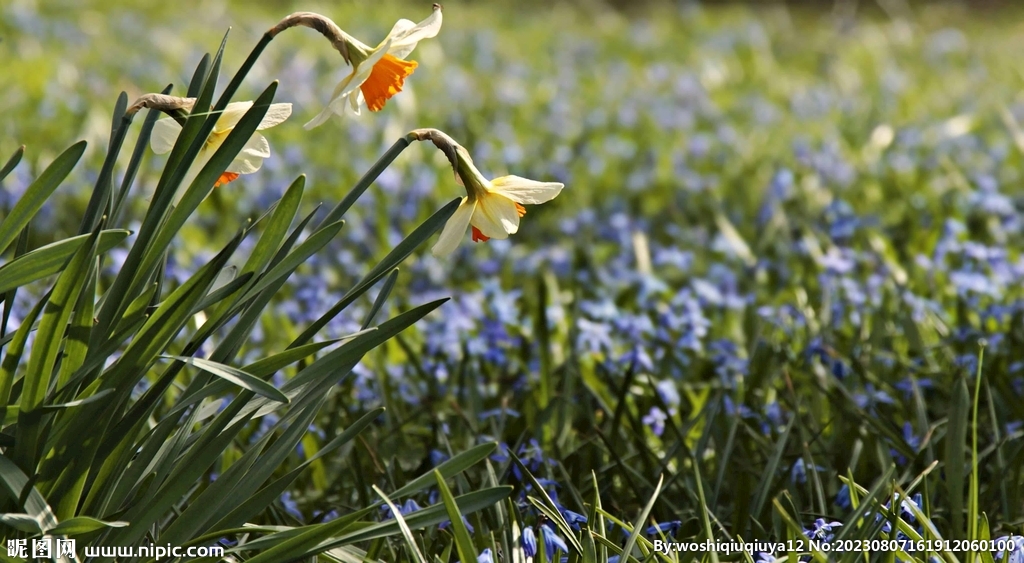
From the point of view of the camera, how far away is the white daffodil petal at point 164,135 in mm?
1206

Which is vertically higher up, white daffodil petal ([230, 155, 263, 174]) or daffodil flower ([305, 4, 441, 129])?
daffodil flower ([305, 4, 441, 129])

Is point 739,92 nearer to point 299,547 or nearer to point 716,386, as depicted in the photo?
point 716,386

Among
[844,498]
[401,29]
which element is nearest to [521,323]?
[844,498]

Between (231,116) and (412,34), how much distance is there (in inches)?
10.4

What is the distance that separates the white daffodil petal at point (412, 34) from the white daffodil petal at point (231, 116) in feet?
0.68

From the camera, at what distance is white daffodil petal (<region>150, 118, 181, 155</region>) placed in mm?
1206

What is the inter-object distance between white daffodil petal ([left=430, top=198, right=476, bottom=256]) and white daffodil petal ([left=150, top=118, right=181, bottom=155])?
0.37m

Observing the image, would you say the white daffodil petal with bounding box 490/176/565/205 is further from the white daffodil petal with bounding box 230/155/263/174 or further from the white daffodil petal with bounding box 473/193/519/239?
the white daffodil petal with bounding box 230/155/263/174

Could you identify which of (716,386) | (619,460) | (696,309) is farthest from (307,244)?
(696,309)

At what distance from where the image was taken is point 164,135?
1218 mm

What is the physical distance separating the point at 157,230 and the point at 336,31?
0.33 m

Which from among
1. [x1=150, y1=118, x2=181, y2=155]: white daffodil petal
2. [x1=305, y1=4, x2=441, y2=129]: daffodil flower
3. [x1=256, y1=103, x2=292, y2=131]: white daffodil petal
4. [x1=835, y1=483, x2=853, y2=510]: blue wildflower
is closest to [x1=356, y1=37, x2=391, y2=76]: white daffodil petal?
[x1=305, y1=4, x2=441, y2=129]: daffodil flower

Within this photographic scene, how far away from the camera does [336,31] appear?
1090 millimetres

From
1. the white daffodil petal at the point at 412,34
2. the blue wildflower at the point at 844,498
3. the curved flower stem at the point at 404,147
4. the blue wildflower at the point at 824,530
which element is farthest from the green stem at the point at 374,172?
the blue wildflower at the point at 844,498
